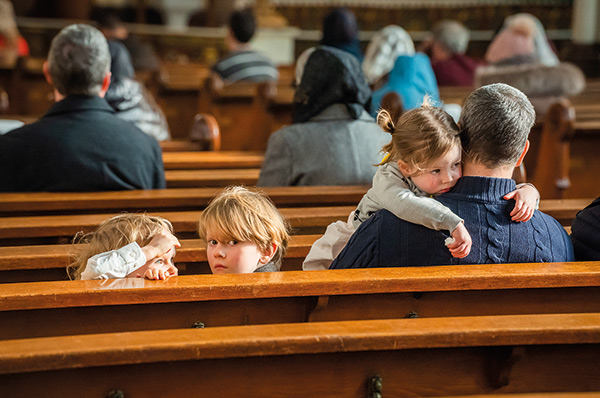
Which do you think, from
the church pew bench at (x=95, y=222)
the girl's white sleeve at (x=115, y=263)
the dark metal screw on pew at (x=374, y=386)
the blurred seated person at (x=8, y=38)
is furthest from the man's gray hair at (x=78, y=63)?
the blurred seated person at (x=8, y=38)

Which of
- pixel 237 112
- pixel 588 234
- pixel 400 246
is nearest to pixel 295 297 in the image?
pixel 400 246

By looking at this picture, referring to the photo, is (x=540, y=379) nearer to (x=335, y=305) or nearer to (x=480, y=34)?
(x=335, y=305)

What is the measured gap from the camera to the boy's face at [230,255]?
194 centimetres

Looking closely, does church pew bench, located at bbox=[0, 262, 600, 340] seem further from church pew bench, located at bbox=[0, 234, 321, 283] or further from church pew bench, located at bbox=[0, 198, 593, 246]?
church pew bench, located at bbox=[0, 198, 593, 246]

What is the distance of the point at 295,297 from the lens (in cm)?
165

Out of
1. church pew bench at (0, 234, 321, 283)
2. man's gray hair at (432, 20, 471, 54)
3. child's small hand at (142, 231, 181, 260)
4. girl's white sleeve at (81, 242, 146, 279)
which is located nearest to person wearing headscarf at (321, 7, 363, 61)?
man's gray hair at (432, 20, 471, 54)

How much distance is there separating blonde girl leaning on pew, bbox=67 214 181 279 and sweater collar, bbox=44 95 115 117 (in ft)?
3.87

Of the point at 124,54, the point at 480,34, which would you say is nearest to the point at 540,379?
the point at 124,54

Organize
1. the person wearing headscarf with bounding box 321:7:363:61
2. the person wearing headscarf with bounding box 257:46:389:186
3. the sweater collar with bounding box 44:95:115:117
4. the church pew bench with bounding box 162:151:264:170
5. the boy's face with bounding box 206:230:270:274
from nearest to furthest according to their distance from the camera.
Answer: the boy's face with bounding box 206:230:270:274 → the sweater collar with bounding box 44:95:115:117 → the person wearing headscarf with bounding box 257:46:389:186 → the church pew bench with bounding box 162:151:264:170 → the person wearing headscarf with bounding box 321:7:363:61

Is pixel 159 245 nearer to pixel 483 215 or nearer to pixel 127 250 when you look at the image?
pixel 127 250

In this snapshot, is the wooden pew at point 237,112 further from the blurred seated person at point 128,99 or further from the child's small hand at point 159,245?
the child's small hand at point 159,245

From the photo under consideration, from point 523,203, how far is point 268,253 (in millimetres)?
641

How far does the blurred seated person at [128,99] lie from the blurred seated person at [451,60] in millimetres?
3310

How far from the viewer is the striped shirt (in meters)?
6.68
